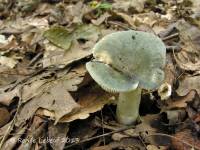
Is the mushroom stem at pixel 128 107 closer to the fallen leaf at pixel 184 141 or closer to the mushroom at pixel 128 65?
the mushroom at pixel 128 65

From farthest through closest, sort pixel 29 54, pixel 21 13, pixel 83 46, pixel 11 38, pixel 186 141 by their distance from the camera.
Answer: pixel 21 13
pixel 11 38
pixel 29 54
pixel 83 46
pixel 186 141

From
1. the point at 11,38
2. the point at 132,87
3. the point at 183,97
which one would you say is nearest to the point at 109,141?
the point at 132,87

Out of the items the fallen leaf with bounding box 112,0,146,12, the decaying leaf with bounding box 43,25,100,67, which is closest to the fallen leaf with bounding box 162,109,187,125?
the decaying leaf with bounding box 43,25,100,67

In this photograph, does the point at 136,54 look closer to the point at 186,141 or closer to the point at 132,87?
the point at 132,87

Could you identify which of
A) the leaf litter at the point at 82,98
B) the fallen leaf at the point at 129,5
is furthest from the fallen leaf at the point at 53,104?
the fallen leaf at the point at 129,5

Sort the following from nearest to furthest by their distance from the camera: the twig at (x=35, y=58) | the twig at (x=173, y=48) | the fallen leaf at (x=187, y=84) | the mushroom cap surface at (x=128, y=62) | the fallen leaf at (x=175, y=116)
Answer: the mushroom cap surface at (x=128, y=62)
the fallen leaf at (x=175, y=116)
the fallen leaf at (x=187, y=84)
the twig at (x=173, y=48)
the twig at (x=35, y=58)

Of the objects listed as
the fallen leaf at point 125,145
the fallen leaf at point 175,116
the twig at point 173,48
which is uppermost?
the twig at point 173,48
